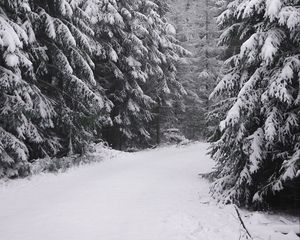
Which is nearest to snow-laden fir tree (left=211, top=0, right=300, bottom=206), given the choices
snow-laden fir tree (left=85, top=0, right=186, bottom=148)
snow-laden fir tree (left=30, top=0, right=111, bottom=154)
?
snow-laden fir tree (left=30, top=0, right=111, bottom=154)

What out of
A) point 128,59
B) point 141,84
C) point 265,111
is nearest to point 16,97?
point 265,111

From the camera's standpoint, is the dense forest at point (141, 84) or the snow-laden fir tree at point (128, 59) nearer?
the dense forest at point (141, 84)

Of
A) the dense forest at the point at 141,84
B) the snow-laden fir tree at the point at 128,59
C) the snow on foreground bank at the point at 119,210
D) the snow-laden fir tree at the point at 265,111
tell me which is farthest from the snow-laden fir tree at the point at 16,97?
the snow-laden fir tree at the point at 128,59

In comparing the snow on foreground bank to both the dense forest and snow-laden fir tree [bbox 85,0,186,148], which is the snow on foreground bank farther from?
snow-laden fir tree [bbox 85,0,186,148]

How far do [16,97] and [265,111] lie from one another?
812 centimetres

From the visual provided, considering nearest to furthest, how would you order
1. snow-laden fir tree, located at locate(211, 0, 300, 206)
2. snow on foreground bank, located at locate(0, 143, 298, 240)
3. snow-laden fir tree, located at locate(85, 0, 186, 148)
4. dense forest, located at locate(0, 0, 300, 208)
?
snow on foreground bank, located at locate(0, 143, 298, 240)
snow-laden fir tree, located at locate(211, 0, 300, 206)
dense forest, located at locate(0, 0, 300, 208)
snow-laden fir tree, located at locate(85, 0, 186, 148)

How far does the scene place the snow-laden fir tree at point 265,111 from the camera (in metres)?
9.29

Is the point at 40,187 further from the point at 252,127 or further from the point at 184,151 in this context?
the point at 184,151

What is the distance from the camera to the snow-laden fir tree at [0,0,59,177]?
12062 mm

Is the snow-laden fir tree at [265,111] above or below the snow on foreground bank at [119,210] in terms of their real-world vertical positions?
above

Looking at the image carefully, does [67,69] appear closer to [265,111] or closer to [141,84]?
[265,111]

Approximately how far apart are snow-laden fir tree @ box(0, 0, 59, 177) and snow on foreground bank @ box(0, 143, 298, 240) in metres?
0.97

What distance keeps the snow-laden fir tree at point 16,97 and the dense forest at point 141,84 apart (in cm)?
4

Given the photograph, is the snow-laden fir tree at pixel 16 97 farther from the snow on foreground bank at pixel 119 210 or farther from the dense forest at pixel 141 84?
the snow on foreground bank at pixel 119 210
